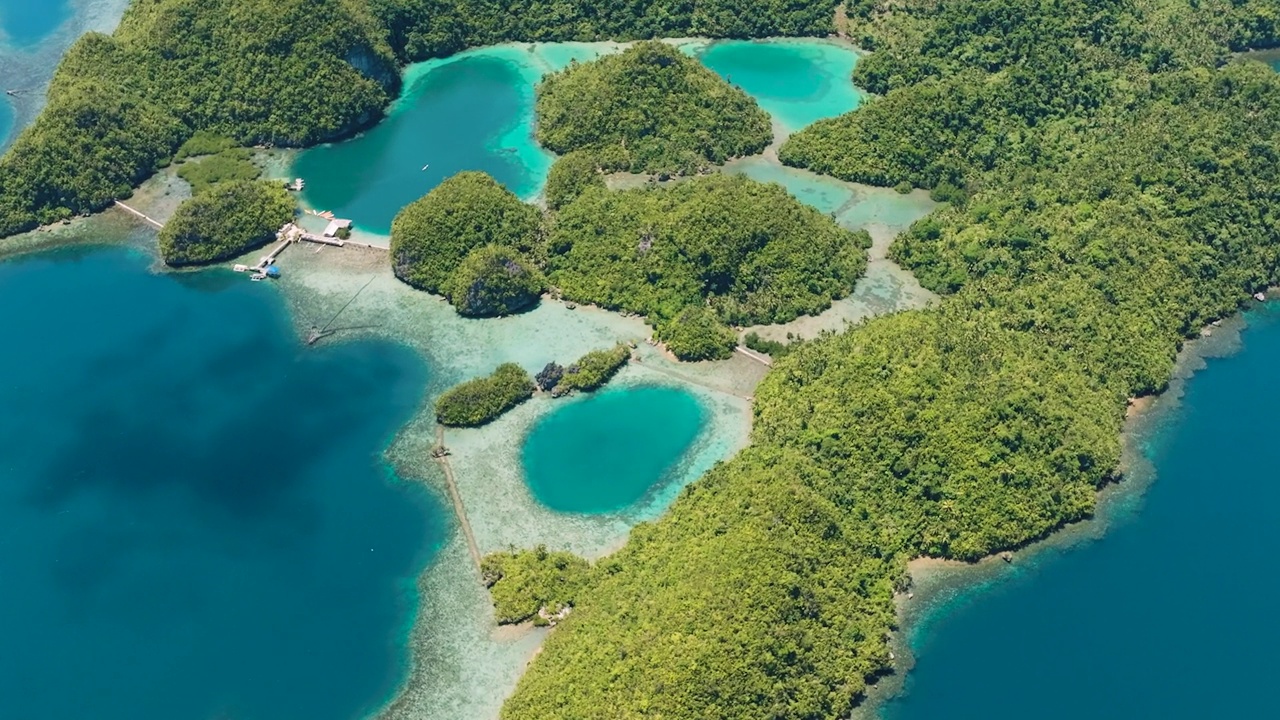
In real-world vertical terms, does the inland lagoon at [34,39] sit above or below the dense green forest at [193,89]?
below

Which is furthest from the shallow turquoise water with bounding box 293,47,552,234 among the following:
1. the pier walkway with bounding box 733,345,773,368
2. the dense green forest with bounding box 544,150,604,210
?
the pier walkway with bounding box 733,345,773,368

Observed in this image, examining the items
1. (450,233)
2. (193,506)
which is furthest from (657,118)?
(193,506)

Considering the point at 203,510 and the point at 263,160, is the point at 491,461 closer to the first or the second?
the point at 203,510

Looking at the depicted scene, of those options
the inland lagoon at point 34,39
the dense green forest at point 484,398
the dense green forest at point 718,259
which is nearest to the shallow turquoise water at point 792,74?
the dense green forest at point 718,259

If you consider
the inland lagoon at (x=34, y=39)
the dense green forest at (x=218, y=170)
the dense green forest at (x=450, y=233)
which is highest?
the dense green forest at (x=450, y=233)

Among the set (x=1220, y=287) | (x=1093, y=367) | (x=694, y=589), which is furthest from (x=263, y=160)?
(x=1220, y=287)

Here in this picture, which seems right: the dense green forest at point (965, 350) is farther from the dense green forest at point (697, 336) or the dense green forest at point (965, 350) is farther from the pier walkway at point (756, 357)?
the dense green forest at point (697, 336)

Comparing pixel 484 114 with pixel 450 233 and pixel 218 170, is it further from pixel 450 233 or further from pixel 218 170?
pixel 450 233
